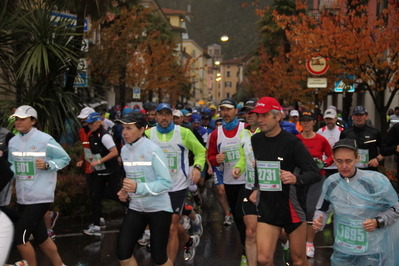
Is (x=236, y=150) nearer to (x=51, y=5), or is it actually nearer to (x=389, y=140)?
(x=389, y=140)

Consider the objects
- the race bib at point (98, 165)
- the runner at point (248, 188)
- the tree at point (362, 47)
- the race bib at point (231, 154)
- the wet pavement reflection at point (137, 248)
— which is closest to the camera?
the runner at point (248, 188)

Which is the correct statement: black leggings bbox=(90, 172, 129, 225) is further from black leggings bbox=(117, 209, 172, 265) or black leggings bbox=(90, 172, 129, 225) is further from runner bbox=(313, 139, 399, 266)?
runner bbox=(313, 139, 399, 266)

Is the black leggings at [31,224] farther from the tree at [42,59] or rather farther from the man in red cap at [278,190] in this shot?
the tree at [42,59]

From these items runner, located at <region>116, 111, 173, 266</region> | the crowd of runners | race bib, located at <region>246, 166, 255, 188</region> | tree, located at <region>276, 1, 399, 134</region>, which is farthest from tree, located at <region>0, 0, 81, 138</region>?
tree, located at <region>276, 1, 399, 134</region>

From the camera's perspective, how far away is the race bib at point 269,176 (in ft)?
→ 16.3

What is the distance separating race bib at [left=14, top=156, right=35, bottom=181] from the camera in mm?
5996

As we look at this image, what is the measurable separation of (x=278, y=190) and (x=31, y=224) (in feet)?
8.88

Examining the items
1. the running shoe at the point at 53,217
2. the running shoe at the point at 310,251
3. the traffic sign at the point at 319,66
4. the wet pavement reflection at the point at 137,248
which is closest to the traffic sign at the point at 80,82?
the wet pavement reflection at the point at 137,248

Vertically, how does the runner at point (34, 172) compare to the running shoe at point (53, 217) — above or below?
above

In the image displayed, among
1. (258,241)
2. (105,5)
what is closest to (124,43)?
(105,5)

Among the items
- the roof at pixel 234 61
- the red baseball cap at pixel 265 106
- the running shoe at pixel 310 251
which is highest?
the roof at pixel 234 61

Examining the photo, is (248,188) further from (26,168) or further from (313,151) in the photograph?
(26,168)

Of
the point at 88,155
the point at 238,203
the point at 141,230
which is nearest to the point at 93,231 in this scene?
the point at 88,155

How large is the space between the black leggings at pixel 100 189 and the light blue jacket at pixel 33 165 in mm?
2220
